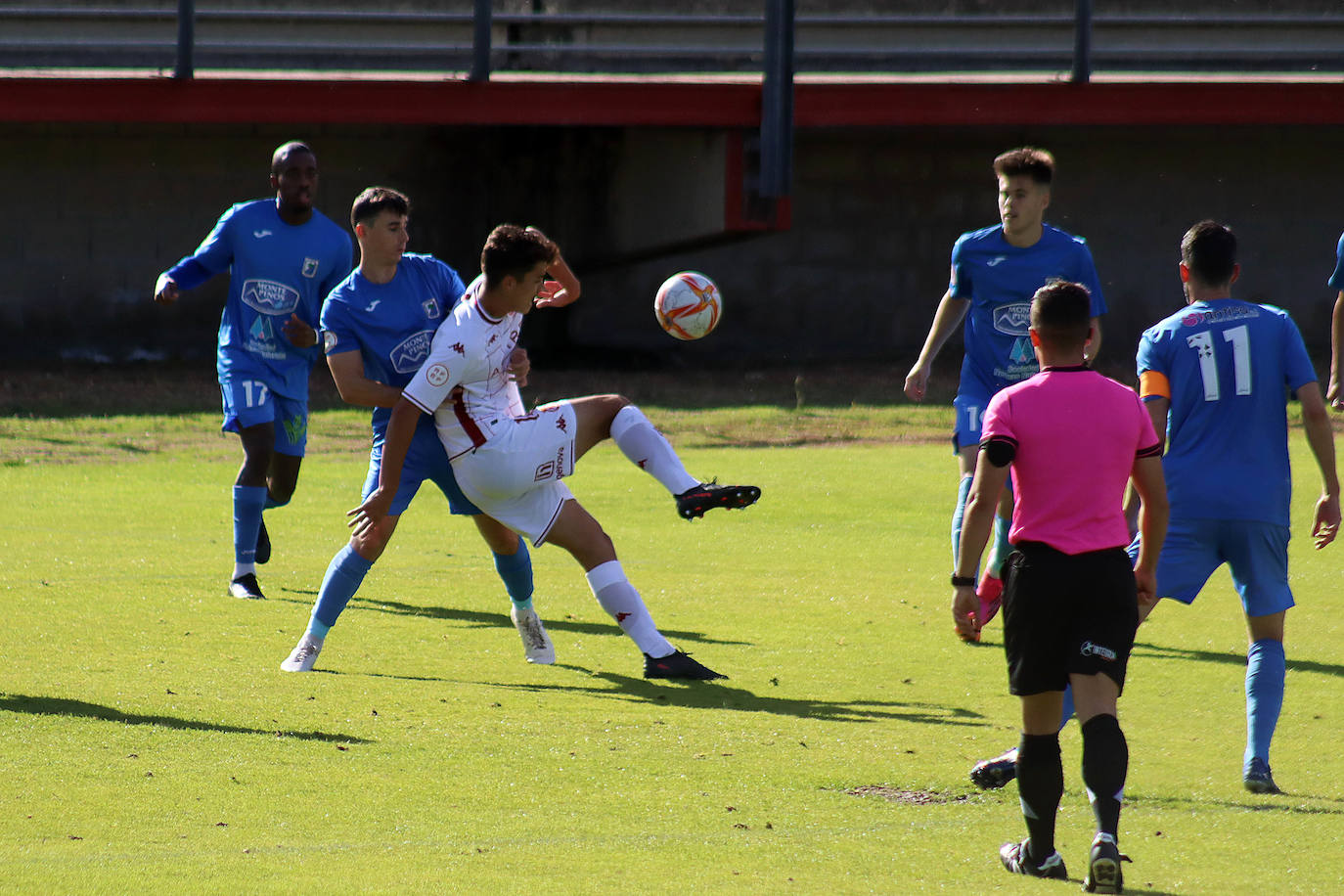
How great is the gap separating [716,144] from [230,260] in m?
10.1

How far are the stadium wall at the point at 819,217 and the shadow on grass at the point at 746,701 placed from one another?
13.8 metres

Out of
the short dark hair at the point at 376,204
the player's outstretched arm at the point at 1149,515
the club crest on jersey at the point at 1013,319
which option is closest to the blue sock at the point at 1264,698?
the player's outstretched arm at the point at 1149,515

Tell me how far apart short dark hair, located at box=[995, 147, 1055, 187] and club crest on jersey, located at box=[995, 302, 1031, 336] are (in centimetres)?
56

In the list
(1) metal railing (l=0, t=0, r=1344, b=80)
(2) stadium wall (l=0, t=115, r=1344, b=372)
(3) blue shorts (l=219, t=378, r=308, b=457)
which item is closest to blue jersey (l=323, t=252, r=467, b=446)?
(3) blue shorts (l=219, t=378, r=308, b=457)

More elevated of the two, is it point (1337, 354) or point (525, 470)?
point (1337, 354)

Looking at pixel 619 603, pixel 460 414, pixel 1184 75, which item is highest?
pixel 1184 75

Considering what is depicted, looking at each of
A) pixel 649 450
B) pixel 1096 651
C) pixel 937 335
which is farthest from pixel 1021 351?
pixel 1096 651

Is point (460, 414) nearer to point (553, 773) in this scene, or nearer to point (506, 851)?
point (553, 773)

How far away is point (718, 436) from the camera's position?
608 inches

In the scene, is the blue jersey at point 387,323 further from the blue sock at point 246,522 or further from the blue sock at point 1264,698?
the blue sock at point 1264,698

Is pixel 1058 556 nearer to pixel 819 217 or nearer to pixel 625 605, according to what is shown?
pixel 625 605

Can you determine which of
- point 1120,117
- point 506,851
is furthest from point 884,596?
point 1120,117

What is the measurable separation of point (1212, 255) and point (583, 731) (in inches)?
106

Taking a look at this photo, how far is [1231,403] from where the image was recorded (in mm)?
5367
